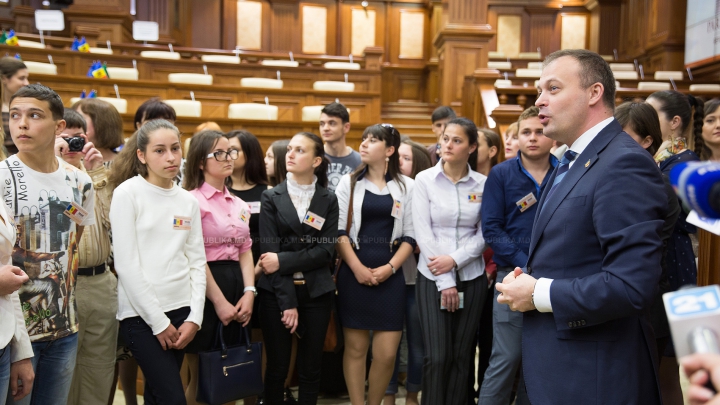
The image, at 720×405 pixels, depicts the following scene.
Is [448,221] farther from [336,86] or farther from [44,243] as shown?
[336,86]

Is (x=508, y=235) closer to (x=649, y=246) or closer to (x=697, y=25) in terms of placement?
(x=649, y=246)

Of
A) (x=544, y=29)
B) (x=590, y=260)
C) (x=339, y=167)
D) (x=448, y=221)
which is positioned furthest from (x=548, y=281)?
(x=544, y=29)

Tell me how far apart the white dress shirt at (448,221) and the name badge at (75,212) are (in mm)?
1548

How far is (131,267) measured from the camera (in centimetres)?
227

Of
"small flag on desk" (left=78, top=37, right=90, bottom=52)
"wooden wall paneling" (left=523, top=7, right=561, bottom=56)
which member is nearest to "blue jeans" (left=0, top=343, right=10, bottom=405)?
"small flag on desk" (left=78, top=37, right=90, bottom=52)

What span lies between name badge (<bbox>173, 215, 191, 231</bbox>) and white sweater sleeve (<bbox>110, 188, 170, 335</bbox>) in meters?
0.16

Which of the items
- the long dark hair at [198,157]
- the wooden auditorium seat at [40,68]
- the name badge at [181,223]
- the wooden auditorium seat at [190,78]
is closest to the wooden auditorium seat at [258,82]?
the wooden auditorium seat at [190,78]

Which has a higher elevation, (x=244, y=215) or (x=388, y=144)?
(x=388, y=144)

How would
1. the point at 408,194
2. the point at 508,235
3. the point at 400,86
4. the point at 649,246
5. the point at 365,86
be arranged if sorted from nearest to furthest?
the point at 649,246 < the point at 508,235 < the point at 408,194 < the point at 365,86 < the point at 400,86

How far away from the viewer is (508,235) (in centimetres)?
277

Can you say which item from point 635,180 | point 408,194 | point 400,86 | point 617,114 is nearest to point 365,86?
point 400,86

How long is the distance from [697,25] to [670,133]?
850 cm

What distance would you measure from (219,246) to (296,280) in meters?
0.40

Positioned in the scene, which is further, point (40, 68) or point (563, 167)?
point (40, 68)
